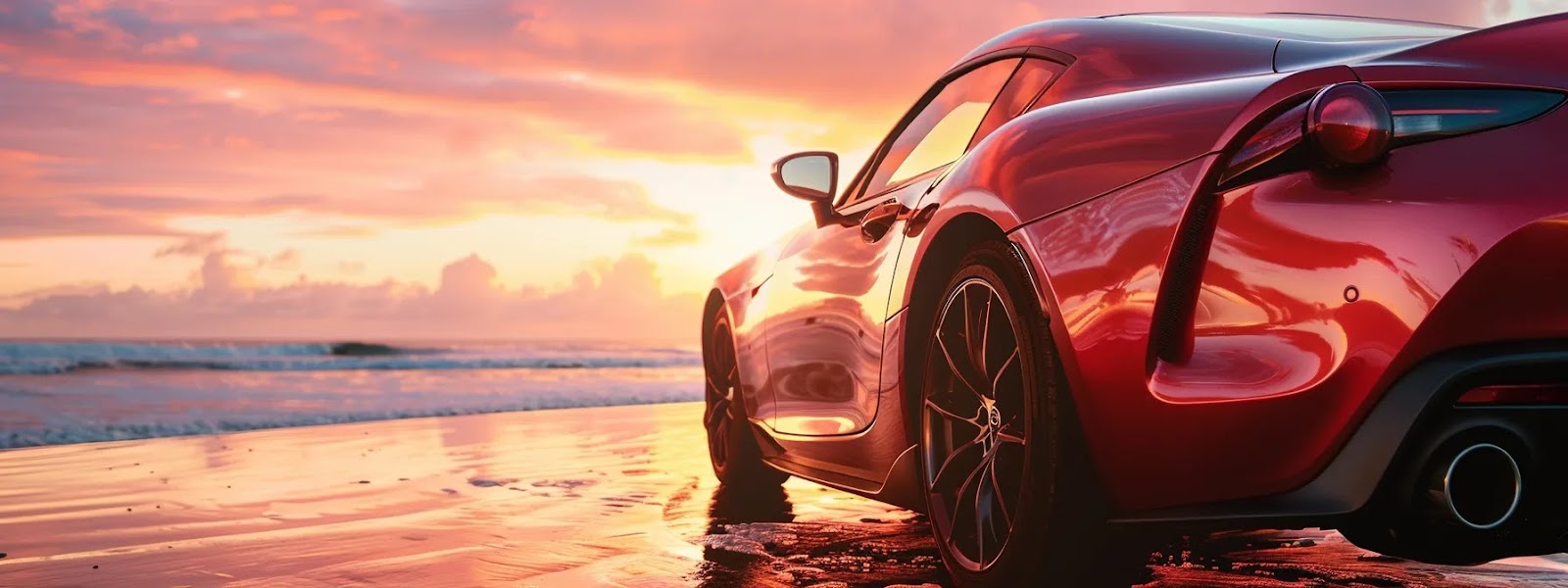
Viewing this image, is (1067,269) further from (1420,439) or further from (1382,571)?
(1382,571)

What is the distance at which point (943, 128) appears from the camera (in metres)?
4.17

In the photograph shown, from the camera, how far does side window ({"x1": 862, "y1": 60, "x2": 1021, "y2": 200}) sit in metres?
3.89

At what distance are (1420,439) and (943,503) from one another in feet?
4.48

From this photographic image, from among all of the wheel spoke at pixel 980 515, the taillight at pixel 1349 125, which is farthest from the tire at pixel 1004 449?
the taillight at pixel 1349 125

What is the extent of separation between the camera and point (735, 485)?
591cm

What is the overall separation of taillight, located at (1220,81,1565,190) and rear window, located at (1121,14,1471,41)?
797 millimetres

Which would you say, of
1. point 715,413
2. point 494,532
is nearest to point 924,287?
point 494,532

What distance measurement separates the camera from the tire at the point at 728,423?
5.75 m

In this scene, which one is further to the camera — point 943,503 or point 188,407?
point 188,407

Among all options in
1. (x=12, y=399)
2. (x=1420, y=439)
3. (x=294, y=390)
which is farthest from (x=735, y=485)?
(x=294, y=390)

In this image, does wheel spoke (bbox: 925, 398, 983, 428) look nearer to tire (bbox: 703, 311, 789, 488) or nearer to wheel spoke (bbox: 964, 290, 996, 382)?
wheel spoke (bbox: 964, 290, 996, 382)

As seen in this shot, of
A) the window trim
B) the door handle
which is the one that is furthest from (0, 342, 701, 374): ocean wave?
the door handle

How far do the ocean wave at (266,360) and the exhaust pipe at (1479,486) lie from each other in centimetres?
2295

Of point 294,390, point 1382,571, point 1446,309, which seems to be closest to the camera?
point 1446,309
